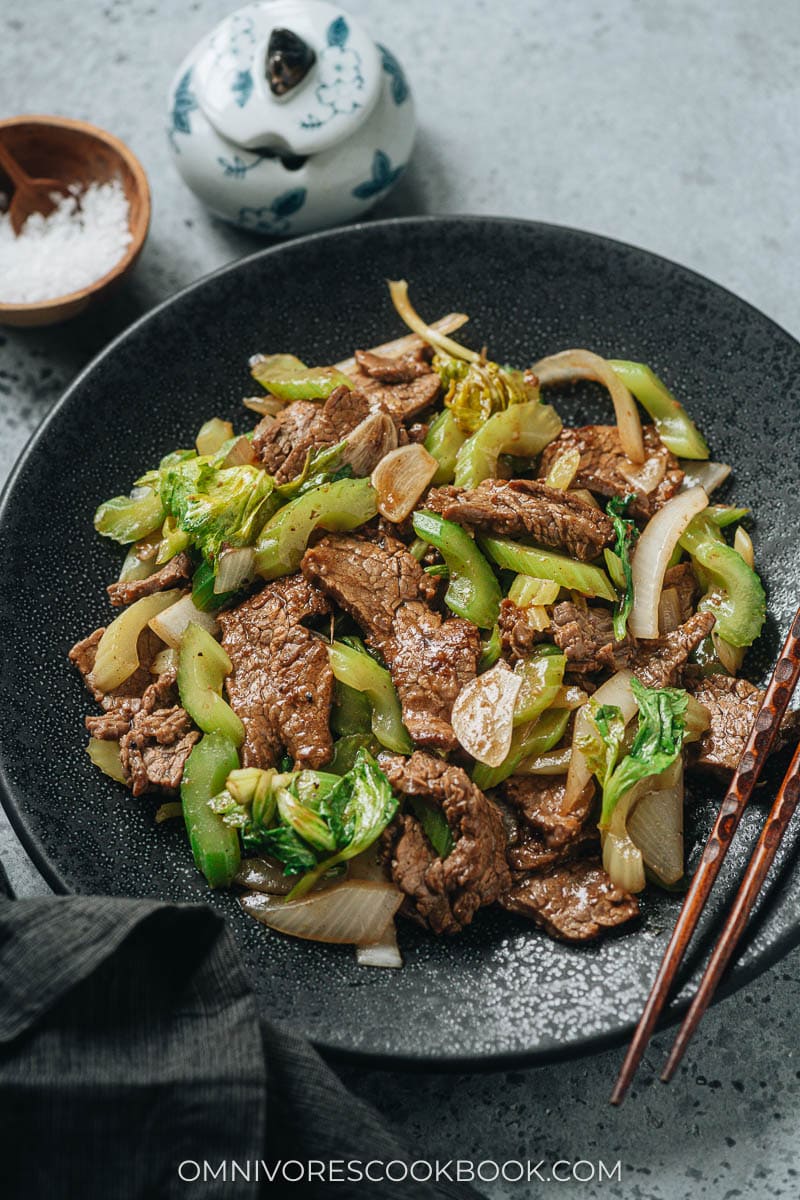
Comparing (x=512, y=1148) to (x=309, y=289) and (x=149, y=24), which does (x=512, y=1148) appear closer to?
(x=309, y=289)

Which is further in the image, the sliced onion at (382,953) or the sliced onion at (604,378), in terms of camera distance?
the sliced onion at (604,378)

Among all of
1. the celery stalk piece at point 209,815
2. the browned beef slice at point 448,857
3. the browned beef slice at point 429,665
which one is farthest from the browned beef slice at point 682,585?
the celery stalk piece at point 209,815

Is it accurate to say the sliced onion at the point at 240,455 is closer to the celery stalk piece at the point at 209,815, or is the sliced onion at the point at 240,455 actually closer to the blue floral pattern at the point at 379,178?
the celery stalk piece at the point at 209,815

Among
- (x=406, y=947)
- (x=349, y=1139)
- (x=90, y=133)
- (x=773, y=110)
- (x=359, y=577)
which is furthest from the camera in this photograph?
(x=773, y=110)

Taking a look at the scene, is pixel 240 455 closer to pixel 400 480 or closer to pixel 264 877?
pixel 400 480

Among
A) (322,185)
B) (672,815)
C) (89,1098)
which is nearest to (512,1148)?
(672,815)

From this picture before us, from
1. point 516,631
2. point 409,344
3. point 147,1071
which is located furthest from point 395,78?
point 147,1071
